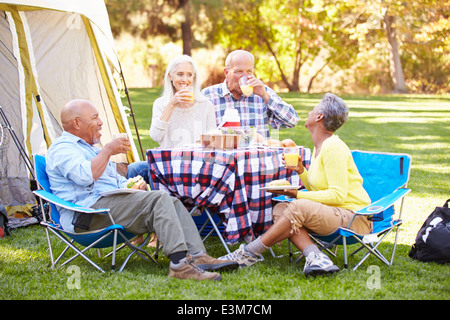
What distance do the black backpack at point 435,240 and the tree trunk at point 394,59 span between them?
66.3ft

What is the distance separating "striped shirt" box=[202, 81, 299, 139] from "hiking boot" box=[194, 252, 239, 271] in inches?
59.9

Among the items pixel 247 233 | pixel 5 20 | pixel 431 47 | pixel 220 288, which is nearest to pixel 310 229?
pixel 247 233

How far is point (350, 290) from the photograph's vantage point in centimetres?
308


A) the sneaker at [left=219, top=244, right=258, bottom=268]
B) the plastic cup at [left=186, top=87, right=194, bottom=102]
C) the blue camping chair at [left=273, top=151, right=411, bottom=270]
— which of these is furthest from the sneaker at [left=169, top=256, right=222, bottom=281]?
the plastic cup at [left=186, top=87, right=194, bottom=102]

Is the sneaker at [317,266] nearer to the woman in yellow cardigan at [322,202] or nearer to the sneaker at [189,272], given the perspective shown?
the woman in yellow cardigan at [322,202]

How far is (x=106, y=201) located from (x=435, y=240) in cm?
211

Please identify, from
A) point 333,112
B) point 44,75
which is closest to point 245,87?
point 333,112

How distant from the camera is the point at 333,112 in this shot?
135 inches

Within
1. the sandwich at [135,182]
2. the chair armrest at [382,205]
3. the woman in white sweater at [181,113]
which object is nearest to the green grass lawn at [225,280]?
the chair armrest at [382,205]

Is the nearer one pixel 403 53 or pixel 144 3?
pixel 144 3

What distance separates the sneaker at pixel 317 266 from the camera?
323 cm

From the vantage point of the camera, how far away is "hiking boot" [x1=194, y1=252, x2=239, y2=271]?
3.31 m

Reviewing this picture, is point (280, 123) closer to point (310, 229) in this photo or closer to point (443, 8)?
point (310, 229)

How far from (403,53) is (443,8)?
4620mm
